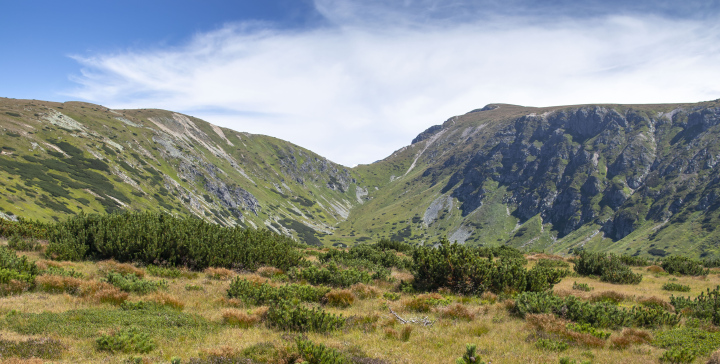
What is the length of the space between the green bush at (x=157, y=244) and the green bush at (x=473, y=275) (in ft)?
26.7

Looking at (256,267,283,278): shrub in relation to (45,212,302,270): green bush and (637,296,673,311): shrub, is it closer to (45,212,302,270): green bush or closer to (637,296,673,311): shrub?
(45,212,302,270): green bush

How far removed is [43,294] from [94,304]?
79.5 inches

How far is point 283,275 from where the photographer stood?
15992mm

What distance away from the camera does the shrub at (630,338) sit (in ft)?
28.8

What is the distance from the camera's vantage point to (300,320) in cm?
934

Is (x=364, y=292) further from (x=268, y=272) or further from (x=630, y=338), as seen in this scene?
(x=630, y=338)

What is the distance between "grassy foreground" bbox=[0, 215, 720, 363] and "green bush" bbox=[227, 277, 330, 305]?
42 millimetres

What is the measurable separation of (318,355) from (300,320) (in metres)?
2.76

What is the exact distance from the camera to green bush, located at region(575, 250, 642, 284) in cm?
1958

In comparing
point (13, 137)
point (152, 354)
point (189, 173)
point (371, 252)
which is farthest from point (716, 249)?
point (13, 137)

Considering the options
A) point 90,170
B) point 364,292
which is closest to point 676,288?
Answer: point 364,292

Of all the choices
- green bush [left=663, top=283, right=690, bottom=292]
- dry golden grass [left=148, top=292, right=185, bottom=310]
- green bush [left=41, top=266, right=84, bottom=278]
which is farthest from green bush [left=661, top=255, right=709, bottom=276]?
green bush [left=41, top=266, right=84, bottom=278]

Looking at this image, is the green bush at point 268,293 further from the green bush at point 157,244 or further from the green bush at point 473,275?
the green bush at point 473,275

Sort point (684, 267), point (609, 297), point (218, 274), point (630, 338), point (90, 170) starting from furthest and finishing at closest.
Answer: point (90, 170) → point (684, 267) → point (218, 274) → point (609, 297) → point (630, 338)
